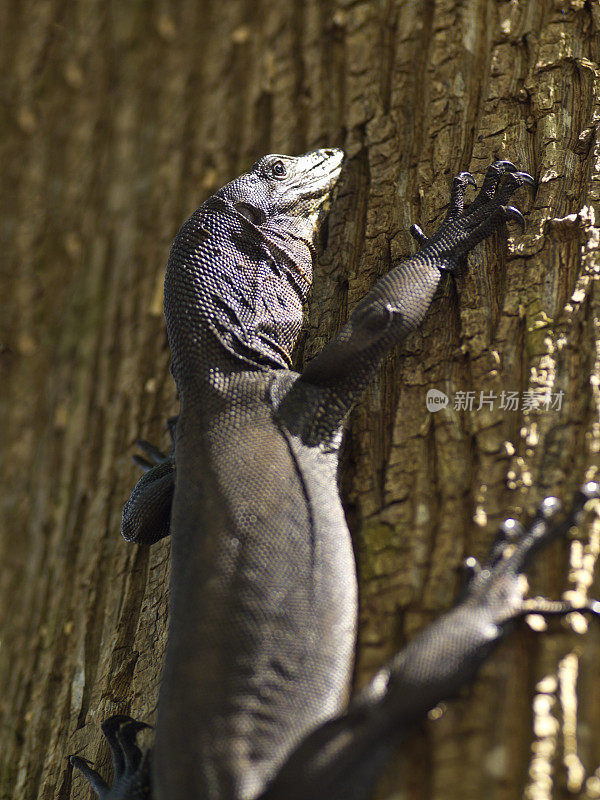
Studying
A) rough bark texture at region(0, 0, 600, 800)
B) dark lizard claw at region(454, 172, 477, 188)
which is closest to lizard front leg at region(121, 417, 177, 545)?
rough bark texture at region(0, 0, 600, 800)

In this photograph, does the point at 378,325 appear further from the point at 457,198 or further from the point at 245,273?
the point at 457,198

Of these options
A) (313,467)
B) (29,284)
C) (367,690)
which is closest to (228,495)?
(313,467)

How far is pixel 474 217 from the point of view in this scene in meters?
3.28

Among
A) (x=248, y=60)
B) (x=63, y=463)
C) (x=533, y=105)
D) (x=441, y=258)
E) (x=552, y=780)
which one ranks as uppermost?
(x=248, y=60)

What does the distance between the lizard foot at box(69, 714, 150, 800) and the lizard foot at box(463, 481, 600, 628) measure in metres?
1.32

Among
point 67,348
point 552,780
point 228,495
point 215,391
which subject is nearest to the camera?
point 552,780

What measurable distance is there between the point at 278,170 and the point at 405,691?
7.80ft

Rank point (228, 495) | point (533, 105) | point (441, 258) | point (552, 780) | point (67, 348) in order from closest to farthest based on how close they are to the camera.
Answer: point (552, 780) < point (228, 495) < point (441, 258) < point (533, 105) < point (67, 348)

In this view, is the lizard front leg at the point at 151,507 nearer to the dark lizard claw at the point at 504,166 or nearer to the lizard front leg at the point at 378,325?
the lizard front leg at the point at 378,325

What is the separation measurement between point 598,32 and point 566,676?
3093 millimetres

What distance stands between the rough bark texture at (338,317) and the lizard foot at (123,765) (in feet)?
0.54

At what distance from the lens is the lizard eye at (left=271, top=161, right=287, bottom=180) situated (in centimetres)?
361

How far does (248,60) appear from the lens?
5551 millimetres

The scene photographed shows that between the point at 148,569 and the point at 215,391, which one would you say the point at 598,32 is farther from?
the point at 148,569
